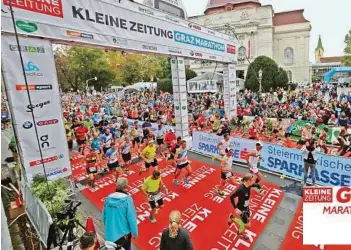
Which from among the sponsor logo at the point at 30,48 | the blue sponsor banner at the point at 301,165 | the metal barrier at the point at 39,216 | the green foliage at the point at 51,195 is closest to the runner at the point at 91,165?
the metal barrier at the point at 39,216

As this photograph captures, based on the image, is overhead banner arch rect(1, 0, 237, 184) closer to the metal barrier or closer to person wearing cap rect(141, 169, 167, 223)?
the metal barrier

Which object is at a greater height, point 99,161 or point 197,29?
point 197,29

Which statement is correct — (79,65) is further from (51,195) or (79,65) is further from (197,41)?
(51,195)

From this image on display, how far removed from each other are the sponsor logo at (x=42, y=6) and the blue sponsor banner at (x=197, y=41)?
5870 millimetres

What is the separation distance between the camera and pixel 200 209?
731 cm

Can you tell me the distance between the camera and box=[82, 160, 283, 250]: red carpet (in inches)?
233

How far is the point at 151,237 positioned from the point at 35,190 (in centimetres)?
305

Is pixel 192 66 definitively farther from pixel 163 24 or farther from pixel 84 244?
pixel 84 244

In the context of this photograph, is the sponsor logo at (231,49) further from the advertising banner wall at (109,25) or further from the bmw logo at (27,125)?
the bmw logo at (27,125)

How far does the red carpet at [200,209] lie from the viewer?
592cm

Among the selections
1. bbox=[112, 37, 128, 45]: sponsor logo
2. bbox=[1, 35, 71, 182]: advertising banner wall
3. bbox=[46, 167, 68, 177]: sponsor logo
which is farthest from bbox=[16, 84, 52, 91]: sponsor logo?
bbox=[112, 37, 128, 45]: sponsor logo

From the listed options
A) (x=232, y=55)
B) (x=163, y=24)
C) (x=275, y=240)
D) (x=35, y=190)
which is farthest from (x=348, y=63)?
(x=35, y=190)

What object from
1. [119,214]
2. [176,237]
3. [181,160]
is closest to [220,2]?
[181,160]

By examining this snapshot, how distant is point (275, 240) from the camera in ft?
19.1
